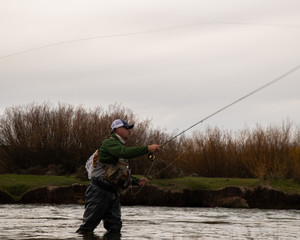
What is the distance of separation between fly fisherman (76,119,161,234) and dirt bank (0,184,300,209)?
10.1m

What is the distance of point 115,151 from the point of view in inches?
324

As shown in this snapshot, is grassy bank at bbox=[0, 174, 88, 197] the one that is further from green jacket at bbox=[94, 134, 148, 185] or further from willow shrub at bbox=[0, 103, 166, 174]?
green jacket at bbox=[94, 134, 148, 185]

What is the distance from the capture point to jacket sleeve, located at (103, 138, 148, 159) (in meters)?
8.02

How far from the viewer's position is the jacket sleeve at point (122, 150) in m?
8.02

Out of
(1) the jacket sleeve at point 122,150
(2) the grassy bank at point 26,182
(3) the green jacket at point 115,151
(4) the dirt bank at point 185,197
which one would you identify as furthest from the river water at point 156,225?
(2) the grassy bank at point 26,182

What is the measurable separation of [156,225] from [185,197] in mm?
7601

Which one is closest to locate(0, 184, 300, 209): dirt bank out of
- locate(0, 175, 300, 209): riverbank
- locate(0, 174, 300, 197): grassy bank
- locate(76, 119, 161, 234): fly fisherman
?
Result: locate(0, 175, 300, 209): riverbank

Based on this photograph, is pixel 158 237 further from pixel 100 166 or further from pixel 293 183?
pixel 293 183

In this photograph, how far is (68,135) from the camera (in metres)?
27.3

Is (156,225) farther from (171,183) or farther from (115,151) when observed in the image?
(171,183)

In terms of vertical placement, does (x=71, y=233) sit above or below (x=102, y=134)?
below

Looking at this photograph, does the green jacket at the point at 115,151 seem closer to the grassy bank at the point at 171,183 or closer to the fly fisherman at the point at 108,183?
the fly fisherman at the point at 108,183

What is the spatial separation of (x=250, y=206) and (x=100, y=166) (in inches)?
453

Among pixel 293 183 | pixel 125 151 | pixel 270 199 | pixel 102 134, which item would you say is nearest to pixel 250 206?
pixel 270 199
